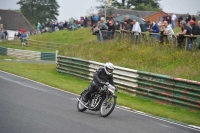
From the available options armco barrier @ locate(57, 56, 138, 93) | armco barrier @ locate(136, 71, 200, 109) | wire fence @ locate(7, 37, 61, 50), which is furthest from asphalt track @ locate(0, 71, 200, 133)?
wire fence @ locate(7, 37, 61, 50)

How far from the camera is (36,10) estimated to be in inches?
4801

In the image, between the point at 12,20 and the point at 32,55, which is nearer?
the point at 32,55

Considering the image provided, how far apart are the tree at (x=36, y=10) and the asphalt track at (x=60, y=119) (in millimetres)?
104203

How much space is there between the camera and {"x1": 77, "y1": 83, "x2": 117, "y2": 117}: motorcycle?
1413cm

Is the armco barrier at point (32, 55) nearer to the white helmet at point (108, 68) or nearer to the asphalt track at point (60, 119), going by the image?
the asphalt track at point (60, 119)

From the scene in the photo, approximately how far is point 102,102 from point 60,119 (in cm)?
216

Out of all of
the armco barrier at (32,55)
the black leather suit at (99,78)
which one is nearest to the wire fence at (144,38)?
the black leather suit at (99,78)

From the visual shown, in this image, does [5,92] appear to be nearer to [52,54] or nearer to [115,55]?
[115,55]

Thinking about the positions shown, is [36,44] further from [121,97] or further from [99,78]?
[99,78]

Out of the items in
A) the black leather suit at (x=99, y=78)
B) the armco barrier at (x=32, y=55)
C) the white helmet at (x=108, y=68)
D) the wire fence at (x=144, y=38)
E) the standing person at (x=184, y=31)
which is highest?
the standing person at (x=184, y=31)

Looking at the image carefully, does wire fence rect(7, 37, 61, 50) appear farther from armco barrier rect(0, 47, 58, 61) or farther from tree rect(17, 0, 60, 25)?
tree rect(17, 0, 60, 25)

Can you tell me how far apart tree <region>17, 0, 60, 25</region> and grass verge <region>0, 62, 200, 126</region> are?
301 feet

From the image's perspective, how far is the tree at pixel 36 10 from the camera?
12112 cm

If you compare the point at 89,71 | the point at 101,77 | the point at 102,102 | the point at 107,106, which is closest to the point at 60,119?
the point at 107,106
